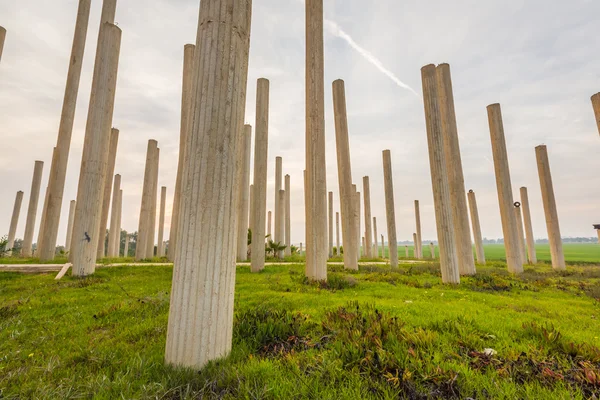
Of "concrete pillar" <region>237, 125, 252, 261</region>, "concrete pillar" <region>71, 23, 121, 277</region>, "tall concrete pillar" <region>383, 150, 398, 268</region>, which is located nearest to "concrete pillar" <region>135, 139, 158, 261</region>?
"concrete pillar" <region>237, 125, 252, 261</region>

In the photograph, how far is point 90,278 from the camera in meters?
9.03

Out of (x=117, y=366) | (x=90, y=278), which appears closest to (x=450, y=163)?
(x=117, y=366)

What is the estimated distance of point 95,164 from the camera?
32.0 ft

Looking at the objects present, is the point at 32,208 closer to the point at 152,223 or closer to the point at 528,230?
the point at 152,223

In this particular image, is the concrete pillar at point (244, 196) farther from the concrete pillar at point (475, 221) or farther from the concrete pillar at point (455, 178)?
the concrete pillar at point (475, 221)

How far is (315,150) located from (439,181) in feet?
14.9

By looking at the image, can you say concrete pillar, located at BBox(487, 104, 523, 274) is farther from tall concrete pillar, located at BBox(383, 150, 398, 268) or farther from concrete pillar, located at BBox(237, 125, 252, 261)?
concrete pillar, located at BBox(237, 125, 252, 261)

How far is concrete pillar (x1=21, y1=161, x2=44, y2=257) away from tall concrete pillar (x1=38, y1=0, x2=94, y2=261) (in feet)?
32.7

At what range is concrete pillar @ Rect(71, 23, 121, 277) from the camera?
9547 mm

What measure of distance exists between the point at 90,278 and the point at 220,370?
8.85m

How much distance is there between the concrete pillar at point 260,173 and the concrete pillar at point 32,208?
20.4 meters

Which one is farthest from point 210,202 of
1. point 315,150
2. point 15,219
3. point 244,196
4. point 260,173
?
point 15,219

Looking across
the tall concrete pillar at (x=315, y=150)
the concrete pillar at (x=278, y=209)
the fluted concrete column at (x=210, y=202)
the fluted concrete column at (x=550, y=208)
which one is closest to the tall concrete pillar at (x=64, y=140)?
the tall concrete pillar at (x=315, y=150)

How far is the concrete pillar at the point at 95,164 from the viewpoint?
955cm
